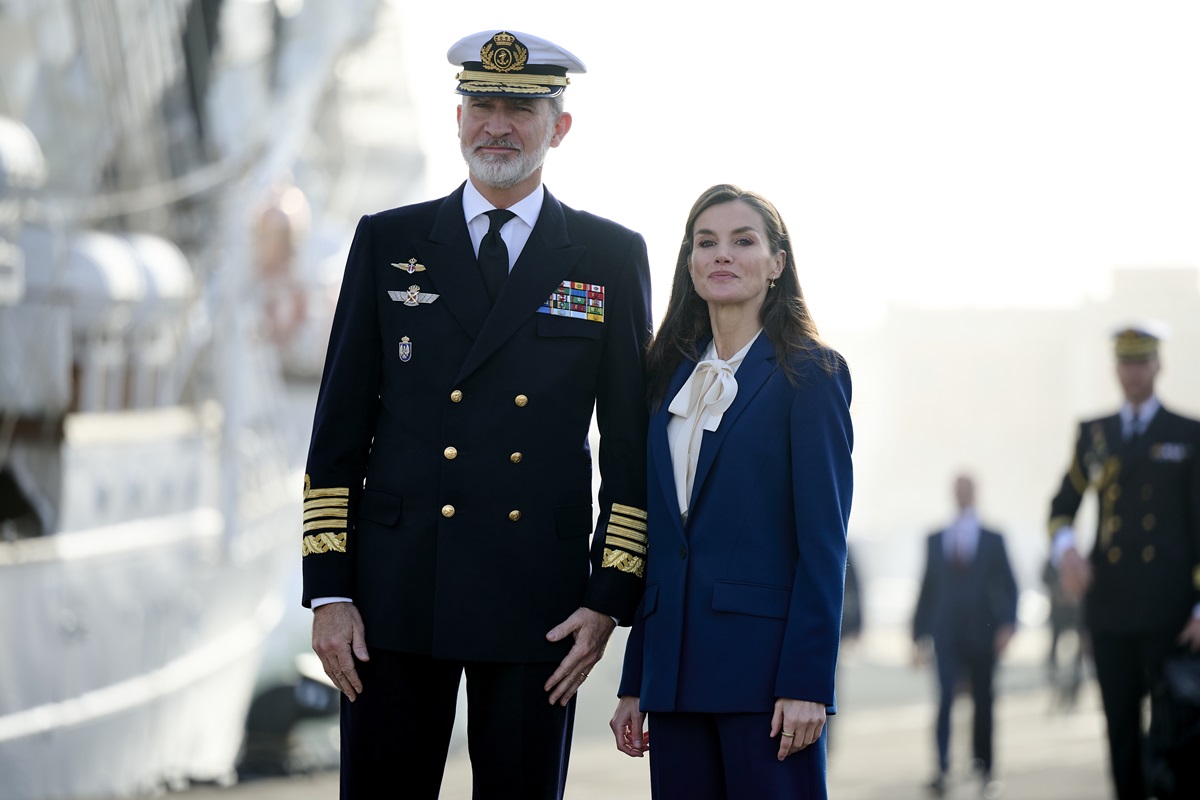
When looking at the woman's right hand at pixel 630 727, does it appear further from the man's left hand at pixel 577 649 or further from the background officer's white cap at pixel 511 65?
the background officer's white cap at pixel 511 65

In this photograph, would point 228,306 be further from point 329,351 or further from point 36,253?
point 329,351

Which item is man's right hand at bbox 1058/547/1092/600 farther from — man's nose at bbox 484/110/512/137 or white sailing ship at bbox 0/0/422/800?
white sailing ship at bbox 0/0/422/800

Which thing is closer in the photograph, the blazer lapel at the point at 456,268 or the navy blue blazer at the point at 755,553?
the navy blue blazer at the point at 755,553

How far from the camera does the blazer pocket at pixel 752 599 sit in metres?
3.63

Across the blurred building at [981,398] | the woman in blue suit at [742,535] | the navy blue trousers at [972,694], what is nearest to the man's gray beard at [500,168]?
the woman in blue suit at [742,535]

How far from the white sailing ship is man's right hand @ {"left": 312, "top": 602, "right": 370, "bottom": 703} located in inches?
226

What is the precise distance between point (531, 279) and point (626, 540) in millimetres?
625

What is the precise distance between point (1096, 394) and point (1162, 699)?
4116 inches

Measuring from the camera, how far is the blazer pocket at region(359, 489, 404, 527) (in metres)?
3.71

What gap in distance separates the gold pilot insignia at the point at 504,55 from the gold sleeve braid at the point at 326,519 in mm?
1003

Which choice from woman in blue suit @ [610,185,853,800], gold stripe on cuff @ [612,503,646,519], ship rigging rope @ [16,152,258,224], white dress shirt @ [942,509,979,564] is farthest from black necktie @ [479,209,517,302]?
ship rigging rope @ [16,152,258,224]

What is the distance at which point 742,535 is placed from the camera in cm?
367

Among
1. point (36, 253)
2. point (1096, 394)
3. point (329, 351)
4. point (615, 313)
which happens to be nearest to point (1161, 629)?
point (615, 313)

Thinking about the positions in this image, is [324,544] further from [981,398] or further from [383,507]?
[981,398]
